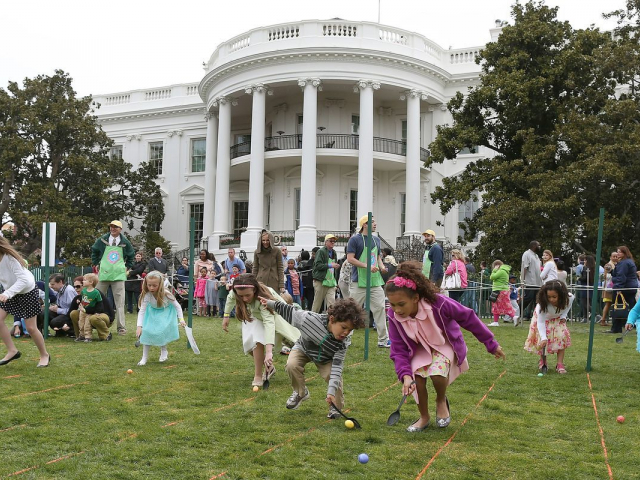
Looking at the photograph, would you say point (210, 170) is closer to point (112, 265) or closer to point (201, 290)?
point (201, 290)

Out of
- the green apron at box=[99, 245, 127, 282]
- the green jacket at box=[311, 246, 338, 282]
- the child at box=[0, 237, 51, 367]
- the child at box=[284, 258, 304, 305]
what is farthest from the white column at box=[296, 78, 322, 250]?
the child at box=[0, 237, 51, 367]

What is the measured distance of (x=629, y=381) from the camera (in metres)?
8.88

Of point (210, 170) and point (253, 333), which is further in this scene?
point (210, 170)

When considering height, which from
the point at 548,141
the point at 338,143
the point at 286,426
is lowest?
the point at 286,426

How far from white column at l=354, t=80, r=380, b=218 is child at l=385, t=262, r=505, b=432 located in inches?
971

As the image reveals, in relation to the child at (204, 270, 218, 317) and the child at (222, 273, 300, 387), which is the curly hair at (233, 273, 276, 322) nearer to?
the child at (222, 273, 300, 387)

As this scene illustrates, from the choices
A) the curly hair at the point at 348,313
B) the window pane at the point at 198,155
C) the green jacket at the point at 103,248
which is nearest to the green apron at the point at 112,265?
the green jacket at the point at 103,248

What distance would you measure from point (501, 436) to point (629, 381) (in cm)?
376

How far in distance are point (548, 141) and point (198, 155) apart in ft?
72.6

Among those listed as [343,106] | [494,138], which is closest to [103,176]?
[343,106]

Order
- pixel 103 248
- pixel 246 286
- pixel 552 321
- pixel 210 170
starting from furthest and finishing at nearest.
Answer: pixel 210 170 < pixel 103 248 < pixel 552 321 < pixel 246 286

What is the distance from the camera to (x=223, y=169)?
3438cm

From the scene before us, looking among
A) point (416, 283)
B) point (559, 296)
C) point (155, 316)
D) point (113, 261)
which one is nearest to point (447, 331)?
point (416, 283)

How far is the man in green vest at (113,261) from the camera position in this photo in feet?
43.5
